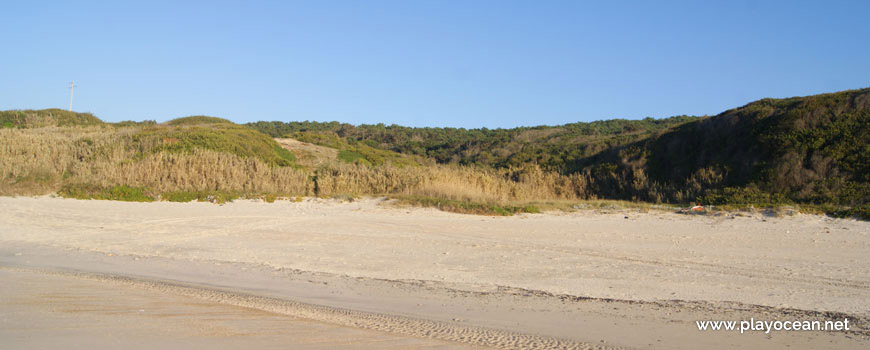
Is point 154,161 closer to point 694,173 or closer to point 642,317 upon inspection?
point 642,317

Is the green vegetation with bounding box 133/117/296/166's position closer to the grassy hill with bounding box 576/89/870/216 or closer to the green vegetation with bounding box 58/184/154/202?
the green vegetation with bounding box 58/184/154/202

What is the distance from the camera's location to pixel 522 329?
4152mm

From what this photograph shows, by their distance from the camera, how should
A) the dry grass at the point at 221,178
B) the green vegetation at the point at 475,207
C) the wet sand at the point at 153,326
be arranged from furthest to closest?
1. the dry grass at the point at 221,178
2. the green vegetation at the point at 475,207
3. the wet sand at the point at 153,326

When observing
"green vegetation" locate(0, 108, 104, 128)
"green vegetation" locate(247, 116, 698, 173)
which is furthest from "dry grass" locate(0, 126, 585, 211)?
"green vegetation" locate(0, 108, 104, 128)

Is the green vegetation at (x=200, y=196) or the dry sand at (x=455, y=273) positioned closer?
the dry sand at (x=455, y=273)

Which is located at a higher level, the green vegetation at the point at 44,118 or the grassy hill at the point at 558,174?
the green vegetation at the point at 44,118

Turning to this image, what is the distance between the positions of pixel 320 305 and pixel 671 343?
9.80 feet

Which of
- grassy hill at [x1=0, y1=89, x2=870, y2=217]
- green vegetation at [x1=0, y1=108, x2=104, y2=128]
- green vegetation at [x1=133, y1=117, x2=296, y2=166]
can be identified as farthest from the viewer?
green vegetation at [x1=0, y1=108, x2=104, y2=128]

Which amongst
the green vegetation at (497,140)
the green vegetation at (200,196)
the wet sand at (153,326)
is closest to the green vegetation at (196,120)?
the green vegetation at (497,140)

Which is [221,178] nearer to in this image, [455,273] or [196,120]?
[455,273]

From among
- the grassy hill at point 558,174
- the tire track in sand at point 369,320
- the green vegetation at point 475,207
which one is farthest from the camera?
the grassy hill at point 558,174

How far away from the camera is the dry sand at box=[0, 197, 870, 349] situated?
411 centimetres

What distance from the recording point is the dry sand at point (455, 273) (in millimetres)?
4113

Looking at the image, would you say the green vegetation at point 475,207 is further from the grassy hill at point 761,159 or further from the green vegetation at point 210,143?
the green vegetation at point 210,143
